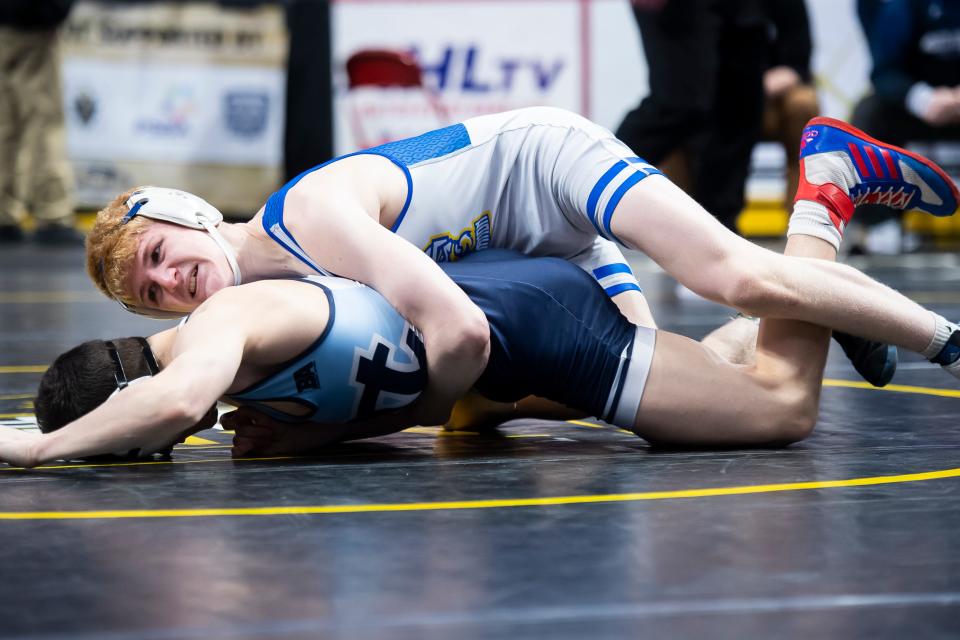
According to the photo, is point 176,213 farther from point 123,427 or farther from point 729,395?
point 729,395

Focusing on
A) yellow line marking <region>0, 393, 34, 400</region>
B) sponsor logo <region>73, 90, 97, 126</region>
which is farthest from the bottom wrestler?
sponsor logo <region>73, 90, 97, 126</region>

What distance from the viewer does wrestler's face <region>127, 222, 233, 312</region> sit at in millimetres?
2756

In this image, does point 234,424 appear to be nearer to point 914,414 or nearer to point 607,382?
point 607,382

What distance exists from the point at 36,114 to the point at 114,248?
20.4 ft

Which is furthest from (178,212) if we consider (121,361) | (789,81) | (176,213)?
(789,81)

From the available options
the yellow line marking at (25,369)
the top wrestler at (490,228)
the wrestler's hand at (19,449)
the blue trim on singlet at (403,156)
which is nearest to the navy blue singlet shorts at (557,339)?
the top wrestler at (490,228)

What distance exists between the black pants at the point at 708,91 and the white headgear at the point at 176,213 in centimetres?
320

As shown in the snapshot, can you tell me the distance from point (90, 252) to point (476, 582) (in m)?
1.41

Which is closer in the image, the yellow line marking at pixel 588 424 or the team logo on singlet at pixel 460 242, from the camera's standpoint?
the team logo on singlet at pixel 460 242

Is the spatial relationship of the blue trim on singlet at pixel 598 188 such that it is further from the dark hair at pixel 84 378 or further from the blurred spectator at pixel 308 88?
the blurred spectator at pixel 308 88

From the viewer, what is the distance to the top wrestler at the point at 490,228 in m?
2.56

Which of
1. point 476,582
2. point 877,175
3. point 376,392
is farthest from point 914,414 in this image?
point 476,582

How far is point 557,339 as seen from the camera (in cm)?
264

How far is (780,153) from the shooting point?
9.20 m
